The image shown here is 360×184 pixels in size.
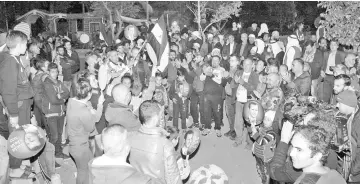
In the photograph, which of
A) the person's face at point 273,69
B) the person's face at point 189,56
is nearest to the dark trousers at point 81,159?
the person's face at point 273,69

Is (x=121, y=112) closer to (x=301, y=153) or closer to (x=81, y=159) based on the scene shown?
(x=81, y=159)

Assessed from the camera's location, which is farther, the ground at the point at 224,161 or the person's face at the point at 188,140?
the ground at the point at 224,161

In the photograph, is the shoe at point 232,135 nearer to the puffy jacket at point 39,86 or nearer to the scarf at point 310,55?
the scarf at point 310,55

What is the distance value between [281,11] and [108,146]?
3099cm

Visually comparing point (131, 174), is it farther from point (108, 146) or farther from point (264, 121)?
point (264, 121)

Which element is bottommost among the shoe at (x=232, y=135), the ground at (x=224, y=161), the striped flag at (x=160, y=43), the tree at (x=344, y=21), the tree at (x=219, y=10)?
the ground at (x=224, y=161)

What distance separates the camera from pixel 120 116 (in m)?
5.17

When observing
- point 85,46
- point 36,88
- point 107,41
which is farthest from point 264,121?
point 85,46

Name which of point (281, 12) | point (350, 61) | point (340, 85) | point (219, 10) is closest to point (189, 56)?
point (350, 61)

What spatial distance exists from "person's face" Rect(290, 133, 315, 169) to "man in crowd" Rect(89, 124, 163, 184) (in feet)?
3.88

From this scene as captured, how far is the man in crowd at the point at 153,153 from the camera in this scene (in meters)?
3.87

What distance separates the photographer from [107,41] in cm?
1304

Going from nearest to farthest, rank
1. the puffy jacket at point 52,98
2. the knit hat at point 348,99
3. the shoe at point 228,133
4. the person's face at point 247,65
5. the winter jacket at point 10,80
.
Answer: the knit hat at point 348,99
the winter jacket at point 10,80
the puffy jacket at point 52,98
the person's face at point 247,65
the shoe at point 228,133

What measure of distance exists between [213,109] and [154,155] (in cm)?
475
